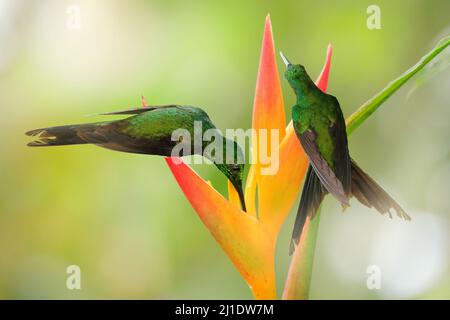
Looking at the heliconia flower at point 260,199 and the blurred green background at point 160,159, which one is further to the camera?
the blurred green background at point 160,159

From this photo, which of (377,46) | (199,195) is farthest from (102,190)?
(377,46)

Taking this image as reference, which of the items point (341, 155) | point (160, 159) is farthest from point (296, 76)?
point (160, 159)

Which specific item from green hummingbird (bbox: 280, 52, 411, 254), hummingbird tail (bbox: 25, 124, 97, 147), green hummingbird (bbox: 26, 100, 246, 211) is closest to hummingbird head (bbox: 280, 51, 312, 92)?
green hummingbird (bbox: 280, 52, 411, 254)

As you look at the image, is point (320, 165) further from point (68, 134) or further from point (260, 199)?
point (68, 134)

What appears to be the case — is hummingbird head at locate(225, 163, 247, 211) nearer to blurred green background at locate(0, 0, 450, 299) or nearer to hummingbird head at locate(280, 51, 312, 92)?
hummingbird head at locate(280, 51, 312, 92)

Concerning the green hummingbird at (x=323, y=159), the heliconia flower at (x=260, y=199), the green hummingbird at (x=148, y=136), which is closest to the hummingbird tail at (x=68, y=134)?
the green hummingbird at (x=148, y=136)

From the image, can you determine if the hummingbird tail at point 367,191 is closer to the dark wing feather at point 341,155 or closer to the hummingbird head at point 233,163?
the dark wing feather at point 341,155
